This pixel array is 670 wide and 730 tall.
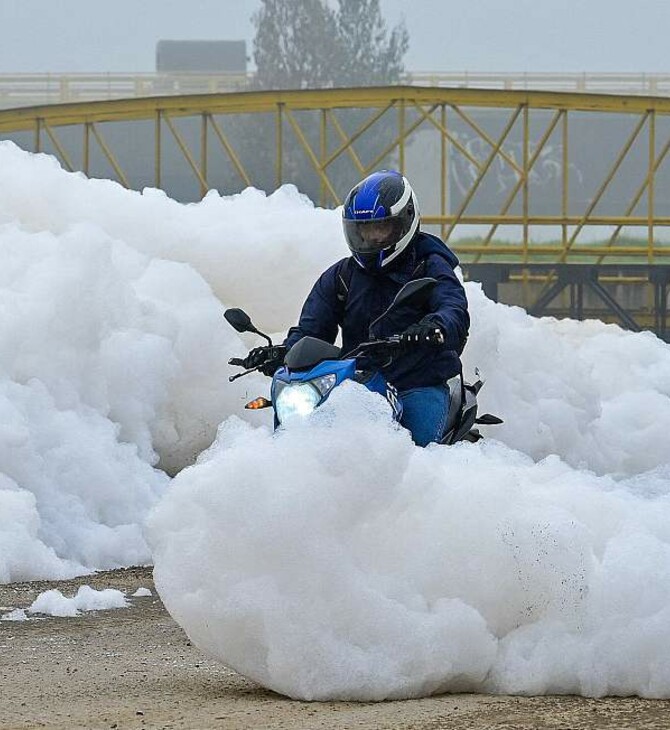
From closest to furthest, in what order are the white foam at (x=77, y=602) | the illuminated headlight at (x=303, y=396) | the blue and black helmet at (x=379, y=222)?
the illuminated headlight at (x=303, y=396), the blue and black helmet at (x=379, y=222), the white foam at (x=77, y=602)

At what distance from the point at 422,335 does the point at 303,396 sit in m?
0.52

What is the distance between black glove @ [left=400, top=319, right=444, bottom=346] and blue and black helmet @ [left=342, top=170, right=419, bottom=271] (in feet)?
1.92

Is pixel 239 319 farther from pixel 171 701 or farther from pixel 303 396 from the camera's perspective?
pixel 171 701

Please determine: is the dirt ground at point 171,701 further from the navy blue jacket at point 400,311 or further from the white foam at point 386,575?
the navy blue jacket at point 400,311

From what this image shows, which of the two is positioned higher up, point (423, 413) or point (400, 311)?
point (400, 311)

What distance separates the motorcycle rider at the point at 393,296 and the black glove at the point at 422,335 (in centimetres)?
19

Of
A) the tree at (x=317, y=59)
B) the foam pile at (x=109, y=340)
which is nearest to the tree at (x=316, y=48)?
the tree at (x=317, y=59)

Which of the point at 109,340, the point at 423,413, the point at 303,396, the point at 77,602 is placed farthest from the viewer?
the point at 109,340

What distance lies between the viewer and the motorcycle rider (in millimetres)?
7578

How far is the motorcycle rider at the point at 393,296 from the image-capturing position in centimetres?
758

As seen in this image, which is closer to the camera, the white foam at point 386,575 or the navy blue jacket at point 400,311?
the white foam at point 386,575

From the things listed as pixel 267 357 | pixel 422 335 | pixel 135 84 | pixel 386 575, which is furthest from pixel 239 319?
pixel 135 84

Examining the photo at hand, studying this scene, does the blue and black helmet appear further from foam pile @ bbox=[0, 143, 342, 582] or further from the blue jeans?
foam pile @ bbox=[0, 143, 342, 582]

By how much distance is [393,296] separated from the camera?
7777mm
